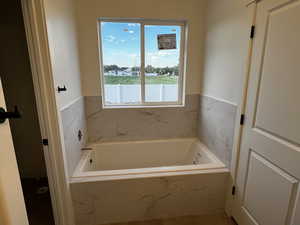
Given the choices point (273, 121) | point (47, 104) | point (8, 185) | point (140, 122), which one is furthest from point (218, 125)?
point (8, 185)

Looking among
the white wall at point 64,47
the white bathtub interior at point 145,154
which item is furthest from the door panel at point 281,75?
the white wall at point 64,47

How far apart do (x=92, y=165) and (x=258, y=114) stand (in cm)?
185

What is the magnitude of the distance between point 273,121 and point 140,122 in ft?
5.05

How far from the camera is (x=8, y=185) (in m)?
0.58

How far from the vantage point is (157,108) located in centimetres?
232

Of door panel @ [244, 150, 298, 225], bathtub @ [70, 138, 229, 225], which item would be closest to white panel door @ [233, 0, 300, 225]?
door panel @ [244, 150, 298, 225]

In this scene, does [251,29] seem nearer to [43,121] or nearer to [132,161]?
[43,121]

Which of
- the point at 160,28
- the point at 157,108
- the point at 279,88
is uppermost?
the point at 160,28

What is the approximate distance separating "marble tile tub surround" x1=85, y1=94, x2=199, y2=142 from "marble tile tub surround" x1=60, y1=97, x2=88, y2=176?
291 millimetres

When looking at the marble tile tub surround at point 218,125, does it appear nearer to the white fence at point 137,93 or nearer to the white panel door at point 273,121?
the white panel door at point 273,121

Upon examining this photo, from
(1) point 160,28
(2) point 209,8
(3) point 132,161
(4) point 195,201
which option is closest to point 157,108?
(3) point 132,161

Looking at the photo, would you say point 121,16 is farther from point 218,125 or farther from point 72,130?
point 218,125

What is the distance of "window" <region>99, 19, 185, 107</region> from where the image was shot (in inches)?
84.9

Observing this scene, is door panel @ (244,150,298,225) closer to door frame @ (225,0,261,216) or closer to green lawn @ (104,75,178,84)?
door frame @ (225,0,261,216)
